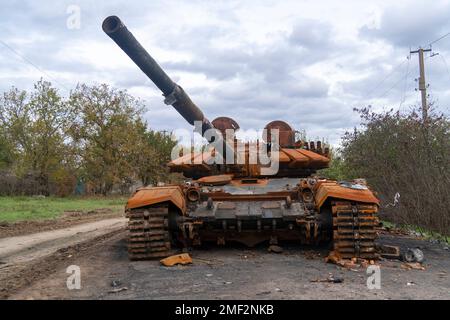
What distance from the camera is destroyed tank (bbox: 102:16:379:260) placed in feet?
27.5

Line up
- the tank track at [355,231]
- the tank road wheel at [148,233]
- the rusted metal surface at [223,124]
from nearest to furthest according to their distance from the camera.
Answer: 1. the tank track at [355,231]
2. the tank road wheel at [148,233]
3. the rusted metal surface at [223,124]

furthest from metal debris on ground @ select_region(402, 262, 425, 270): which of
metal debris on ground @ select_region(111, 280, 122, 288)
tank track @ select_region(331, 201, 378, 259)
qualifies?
metal debris on ground @ select_region(111, 280, 122, 288)

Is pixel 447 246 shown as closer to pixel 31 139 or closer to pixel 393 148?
pixel 393 148

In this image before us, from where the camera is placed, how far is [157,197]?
8688 millimetres

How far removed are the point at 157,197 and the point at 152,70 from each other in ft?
6.98

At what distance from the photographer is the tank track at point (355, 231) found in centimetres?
834

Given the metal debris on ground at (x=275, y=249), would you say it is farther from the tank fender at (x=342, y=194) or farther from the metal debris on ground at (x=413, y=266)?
the metal debris on ground at (x=413, y=266)

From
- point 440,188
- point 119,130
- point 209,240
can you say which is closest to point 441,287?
point 209,240

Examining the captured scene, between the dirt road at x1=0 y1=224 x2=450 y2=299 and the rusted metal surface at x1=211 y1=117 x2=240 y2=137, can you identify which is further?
the rusted metal surface at x1=211 y1=117 x2=240 y2=137

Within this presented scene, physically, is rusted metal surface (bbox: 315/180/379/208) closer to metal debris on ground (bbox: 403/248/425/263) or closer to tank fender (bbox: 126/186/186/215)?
metal debris on ground (bbox: 403/248/425/263)

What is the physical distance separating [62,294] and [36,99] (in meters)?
34.3

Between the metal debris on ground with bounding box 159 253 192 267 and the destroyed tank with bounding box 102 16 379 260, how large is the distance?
0.47 metres

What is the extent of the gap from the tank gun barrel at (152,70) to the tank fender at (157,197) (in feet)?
3.91

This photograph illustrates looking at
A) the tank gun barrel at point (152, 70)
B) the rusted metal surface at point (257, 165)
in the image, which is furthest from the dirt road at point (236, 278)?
the tank gun barrel at point (152, 70)
